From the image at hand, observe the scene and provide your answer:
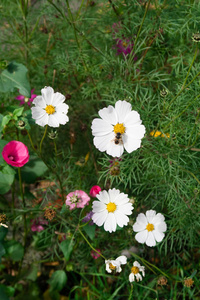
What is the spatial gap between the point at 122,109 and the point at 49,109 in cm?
22

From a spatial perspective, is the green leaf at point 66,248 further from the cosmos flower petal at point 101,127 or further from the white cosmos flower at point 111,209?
the cosmos flower petal at point 101,127

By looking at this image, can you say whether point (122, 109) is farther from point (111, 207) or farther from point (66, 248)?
point (66, 248)

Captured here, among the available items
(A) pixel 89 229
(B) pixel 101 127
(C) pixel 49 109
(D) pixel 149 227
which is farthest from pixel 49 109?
(D) pixel 149 227

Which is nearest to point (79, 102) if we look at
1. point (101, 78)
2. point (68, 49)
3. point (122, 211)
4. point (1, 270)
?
point (101, 78)

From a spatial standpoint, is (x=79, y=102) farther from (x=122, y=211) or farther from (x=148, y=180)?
(x=122, y=211)

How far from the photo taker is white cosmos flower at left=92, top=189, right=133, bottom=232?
0.98 metres

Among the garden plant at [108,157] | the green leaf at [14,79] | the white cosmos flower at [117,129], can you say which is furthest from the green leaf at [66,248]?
the green leaf at [14,79]

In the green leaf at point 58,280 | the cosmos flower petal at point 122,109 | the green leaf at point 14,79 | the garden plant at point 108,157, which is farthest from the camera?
the green leaf at point 58,280

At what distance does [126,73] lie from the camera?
4.14 feet

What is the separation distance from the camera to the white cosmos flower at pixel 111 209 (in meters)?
0.98

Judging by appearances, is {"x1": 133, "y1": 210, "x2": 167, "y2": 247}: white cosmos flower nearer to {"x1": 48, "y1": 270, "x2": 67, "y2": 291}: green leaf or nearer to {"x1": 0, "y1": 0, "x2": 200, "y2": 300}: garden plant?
{"x1": 0, "y1": 0, "x2": 200, "y2": 300}: garden plant

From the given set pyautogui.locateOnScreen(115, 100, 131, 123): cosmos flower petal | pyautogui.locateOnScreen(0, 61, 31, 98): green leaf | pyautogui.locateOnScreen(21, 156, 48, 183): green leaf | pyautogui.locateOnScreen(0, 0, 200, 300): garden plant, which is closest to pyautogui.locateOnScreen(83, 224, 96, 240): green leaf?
pyautogui.locateOnScreen(0, 0, 200, 300): garden plant

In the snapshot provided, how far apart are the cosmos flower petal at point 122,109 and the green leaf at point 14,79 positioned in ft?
1.22

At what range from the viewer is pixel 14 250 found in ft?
4.00
